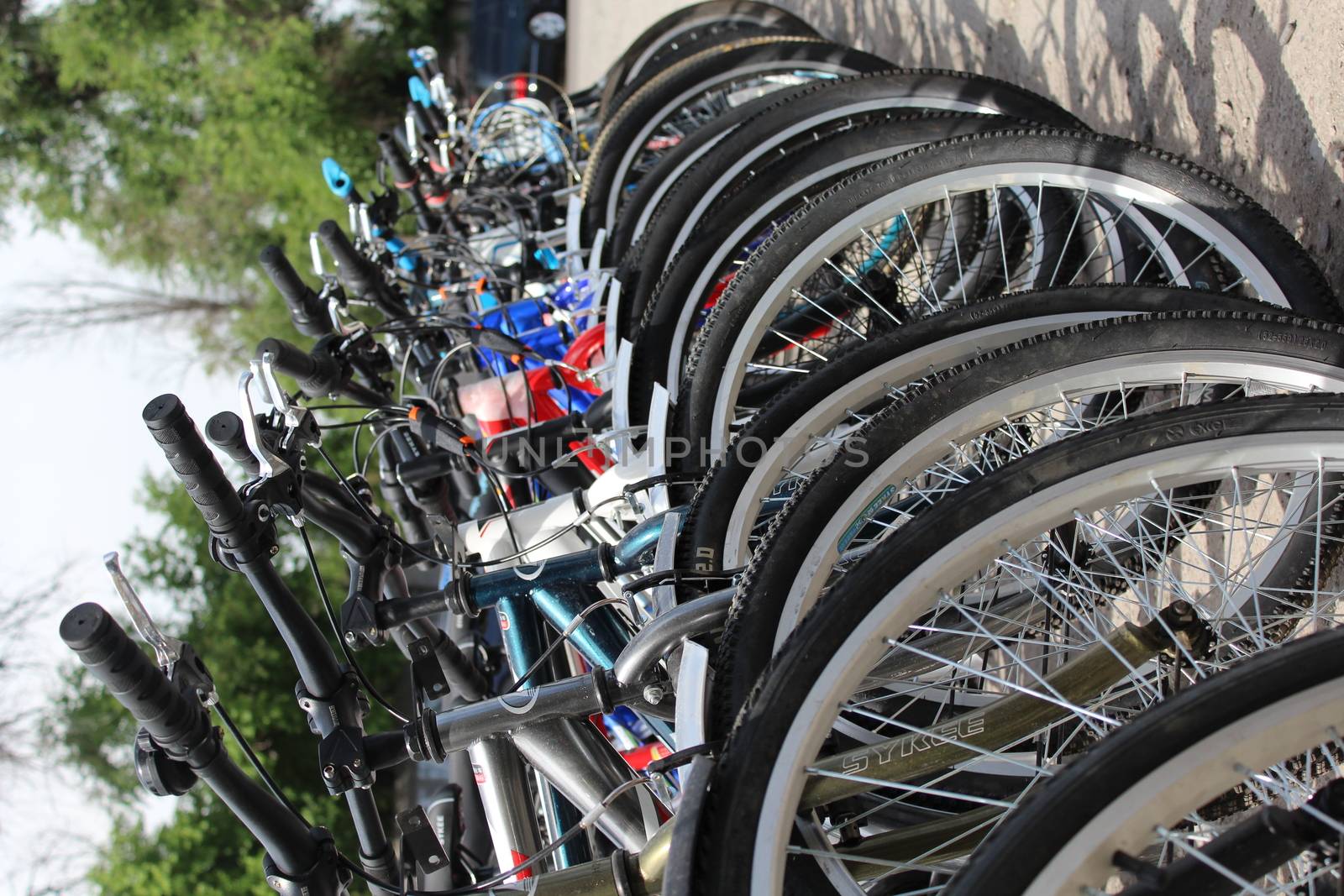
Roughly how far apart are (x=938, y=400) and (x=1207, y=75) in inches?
67.1

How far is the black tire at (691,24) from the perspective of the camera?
5281mm

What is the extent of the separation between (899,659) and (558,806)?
0.90m

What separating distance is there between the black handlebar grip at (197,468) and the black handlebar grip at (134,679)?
10.2 inches

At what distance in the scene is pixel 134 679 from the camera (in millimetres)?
1438

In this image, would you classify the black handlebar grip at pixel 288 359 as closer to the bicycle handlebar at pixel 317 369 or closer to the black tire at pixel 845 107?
the bicycle handlebar at pixel 317 369

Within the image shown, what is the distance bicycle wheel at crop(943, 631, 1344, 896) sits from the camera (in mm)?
1009

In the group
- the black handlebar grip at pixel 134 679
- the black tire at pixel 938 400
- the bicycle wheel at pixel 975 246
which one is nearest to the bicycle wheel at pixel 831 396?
the black tire at pixel 938 400

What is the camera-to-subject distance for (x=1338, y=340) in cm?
152

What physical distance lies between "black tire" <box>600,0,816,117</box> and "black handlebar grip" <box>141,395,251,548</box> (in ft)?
13.0

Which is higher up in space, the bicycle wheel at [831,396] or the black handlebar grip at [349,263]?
the black handlebar grip at [349,263]

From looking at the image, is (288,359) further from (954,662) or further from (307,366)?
(954,662)

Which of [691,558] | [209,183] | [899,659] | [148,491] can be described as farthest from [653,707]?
[209,183]

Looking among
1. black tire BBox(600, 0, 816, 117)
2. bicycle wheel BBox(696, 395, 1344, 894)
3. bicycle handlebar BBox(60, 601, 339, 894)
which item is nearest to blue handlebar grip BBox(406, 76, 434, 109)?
black tire BBox(600, 0, 816, 117)

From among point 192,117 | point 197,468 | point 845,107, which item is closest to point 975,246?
point 845,107
